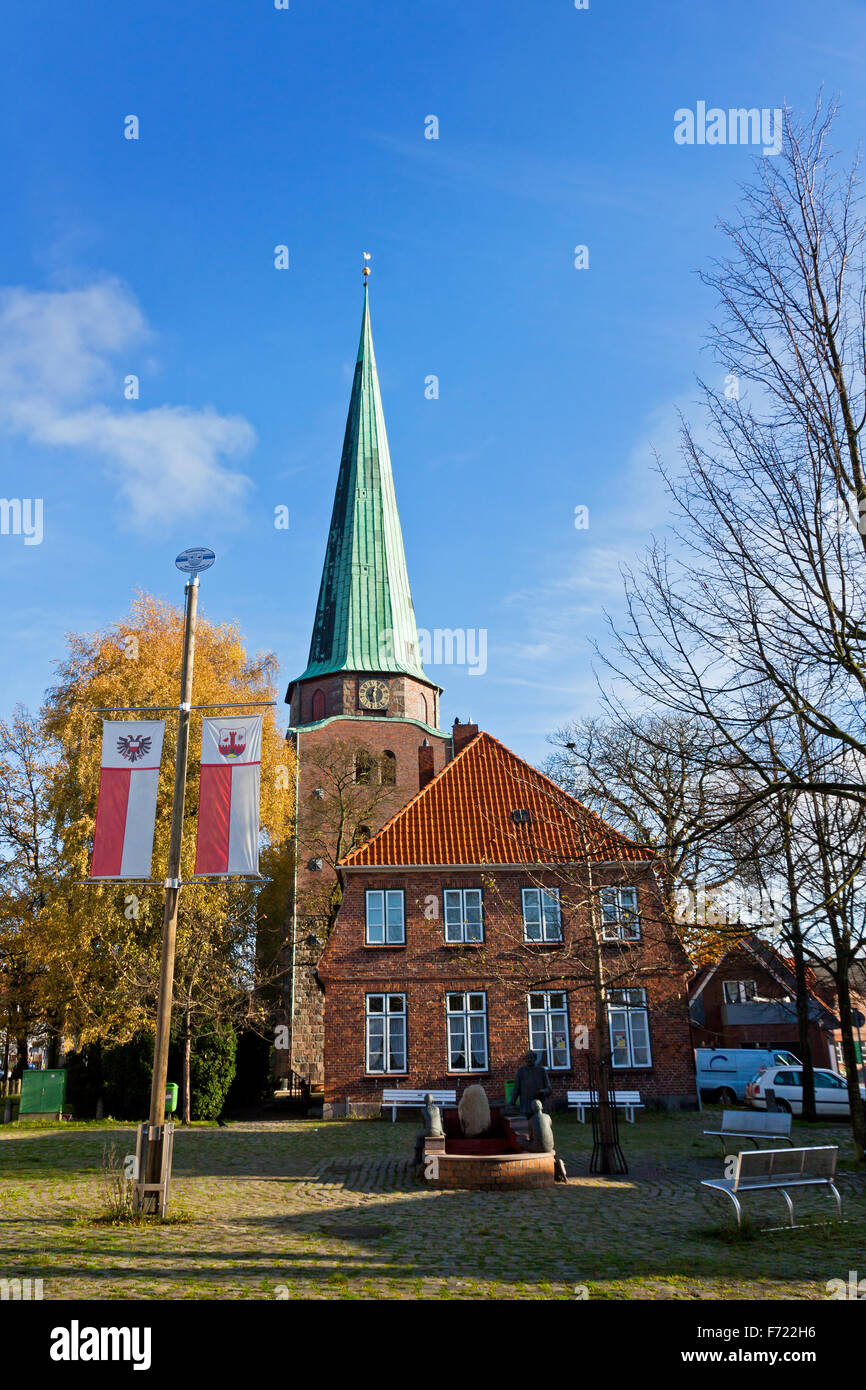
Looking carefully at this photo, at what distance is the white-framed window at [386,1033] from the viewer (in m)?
25.6

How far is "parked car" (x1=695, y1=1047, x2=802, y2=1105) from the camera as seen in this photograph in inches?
1219

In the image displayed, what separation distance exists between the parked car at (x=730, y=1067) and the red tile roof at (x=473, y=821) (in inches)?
401

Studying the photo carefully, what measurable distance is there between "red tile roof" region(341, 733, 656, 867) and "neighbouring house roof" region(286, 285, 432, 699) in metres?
19.4

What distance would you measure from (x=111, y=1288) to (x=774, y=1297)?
4.61 meters

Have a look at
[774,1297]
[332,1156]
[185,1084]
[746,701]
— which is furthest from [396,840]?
[774,1297]

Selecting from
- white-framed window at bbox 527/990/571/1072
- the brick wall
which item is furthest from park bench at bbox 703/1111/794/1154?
white-framed window at bbox 527/990/571/1072

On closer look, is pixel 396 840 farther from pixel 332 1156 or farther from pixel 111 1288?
pixel 111 1288

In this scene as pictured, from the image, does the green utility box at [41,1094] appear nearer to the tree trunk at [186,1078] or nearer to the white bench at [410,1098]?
the tree trunk at [186,1078]

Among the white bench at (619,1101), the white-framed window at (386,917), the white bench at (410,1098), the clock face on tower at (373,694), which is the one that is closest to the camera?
the white bench at (619,1101)

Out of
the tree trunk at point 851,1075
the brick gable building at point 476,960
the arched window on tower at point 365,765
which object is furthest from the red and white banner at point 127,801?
the arched window on tower at point 365,765

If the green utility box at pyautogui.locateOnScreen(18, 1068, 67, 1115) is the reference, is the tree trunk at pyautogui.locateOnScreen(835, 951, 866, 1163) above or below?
above

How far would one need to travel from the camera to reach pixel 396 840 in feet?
89.4

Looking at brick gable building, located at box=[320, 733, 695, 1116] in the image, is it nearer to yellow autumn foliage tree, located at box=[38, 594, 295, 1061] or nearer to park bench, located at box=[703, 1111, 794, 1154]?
yellow autumn foliage tree, located at box=[38, 594, 295, 1061]
